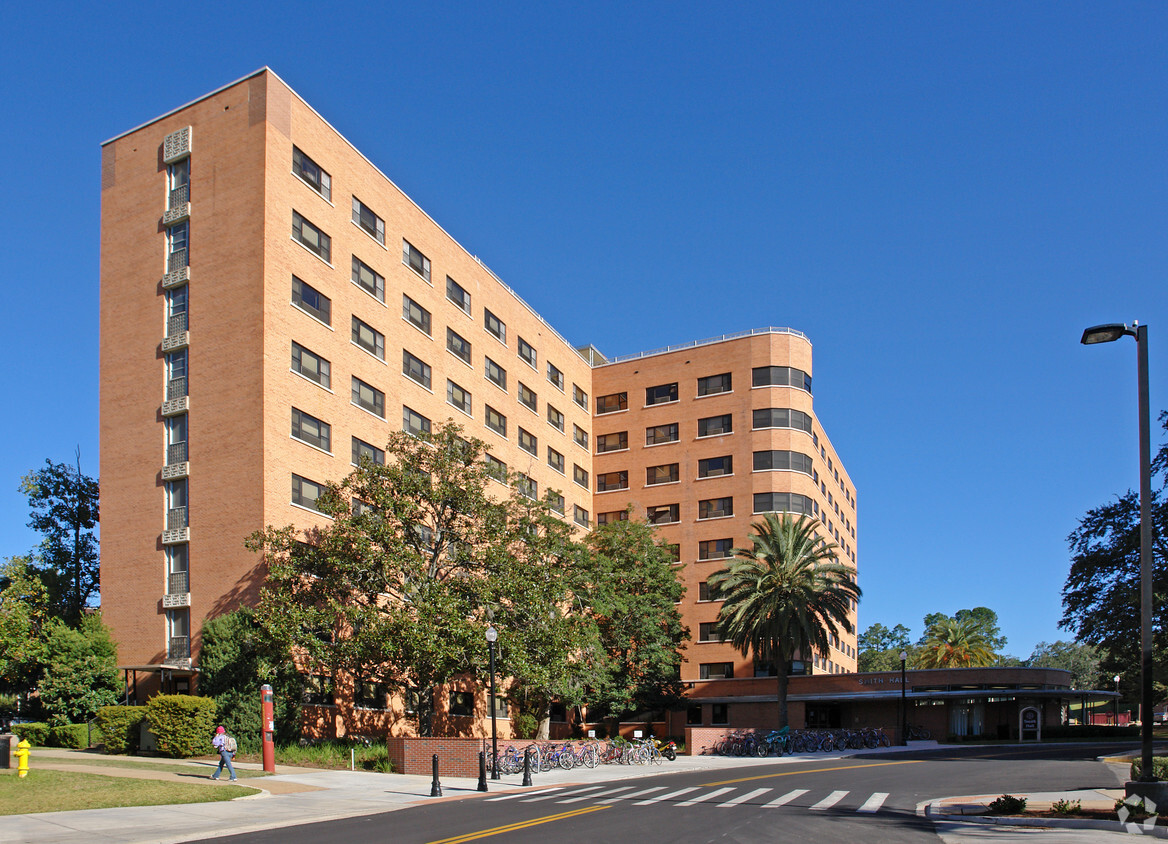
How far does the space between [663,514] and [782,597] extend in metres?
19.9

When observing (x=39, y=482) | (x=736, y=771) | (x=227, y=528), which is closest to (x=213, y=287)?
(x=227, y=528)

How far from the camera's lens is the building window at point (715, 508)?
74.3m

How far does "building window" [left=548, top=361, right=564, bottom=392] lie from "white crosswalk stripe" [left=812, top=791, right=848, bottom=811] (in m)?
48.3

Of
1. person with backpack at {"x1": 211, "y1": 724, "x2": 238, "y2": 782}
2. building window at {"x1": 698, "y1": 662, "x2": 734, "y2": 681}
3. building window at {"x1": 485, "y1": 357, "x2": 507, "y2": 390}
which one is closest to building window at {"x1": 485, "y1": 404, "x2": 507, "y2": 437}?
building window at {"x1": 485, "y1": 357, "x2": 507, "y2": 390}

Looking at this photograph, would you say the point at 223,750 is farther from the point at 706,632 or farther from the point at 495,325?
the point at 706,632

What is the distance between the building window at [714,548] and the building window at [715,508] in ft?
6.11

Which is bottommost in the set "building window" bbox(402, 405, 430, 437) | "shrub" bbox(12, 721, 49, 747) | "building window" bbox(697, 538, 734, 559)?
"shrub" bbox(12, 721, 49, 747)

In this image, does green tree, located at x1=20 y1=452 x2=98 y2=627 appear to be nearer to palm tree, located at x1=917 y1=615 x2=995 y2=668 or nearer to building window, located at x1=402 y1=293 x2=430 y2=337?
building window, located at x1=402 y1=293 x2=430 y2=337

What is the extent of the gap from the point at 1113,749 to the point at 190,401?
154 ft

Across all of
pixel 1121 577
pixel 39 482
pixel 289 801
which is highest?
pixel 39 482

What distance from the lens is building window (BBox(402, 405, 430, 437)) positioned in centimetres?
5459

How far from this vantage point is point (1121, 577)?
53312 mm

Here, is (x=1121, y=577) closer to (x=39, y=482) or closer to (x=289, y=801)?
(x=289, y=801)

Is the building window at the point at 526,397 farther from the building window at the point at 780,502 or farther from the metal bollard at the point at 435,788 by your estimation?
the metal bollard at the point at 435,788
